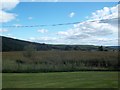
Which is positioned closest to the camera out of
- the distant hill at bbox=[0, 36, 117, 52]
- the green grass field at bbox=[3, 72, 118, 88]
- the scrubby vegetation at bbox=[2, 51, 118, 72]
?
the green grass field at bbox=[3, 72, 118, 88]

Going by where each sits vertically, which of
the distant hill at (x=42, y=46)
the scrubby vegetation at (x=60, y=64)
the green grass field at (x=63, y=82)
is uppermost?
the distant hill at (x=42, y=46)

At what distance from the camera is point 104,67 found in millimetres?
36250

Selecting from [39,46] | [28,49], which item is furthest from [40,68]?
[39,46]

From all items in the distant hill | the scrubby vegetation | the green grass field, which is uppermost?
the distant hill

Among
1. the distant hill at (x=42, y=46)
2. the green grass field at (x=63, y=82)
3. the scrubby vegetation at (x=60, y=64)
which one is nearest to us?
the green grass field at (x=63, y=82)

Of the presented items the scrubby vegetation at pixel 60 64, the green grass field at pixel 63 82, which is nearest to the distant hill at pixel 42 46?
the scrubby vegetation at pixel 60 64

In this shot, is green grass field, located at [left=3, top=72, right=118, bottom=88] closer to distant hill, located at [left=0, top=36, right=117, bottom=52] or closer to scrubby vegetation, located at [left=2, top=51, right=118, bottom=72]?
scrubby vegetation, located at [left=2, top=51, right=118, bottom=72]

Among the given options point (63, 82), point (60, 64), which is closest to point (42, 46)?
point (60, 64)

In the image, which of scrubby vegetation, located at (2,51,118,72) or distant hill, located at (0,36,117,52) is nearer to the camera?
scrubby vegetation, located at (2,51,118,72)

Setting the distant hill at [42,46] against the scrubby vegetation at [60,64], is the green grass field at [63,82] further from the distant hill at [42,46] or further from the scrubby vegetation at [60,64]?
the distant hill at [42,46]

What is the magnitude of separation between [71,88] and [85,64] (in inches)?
801

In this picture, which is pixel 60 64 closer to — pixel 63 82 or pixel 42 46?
pixel 63 82

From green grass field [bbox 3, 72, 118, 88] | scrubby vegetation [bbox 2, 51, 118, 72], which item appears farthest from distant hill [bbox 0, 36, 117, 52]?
green grass field [bbox 3, 72, 118, 88]

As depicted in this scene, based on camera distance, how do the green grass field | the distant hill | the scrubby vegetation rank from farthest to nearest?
the distant hill
the scrubby vegetation
the green grass field
